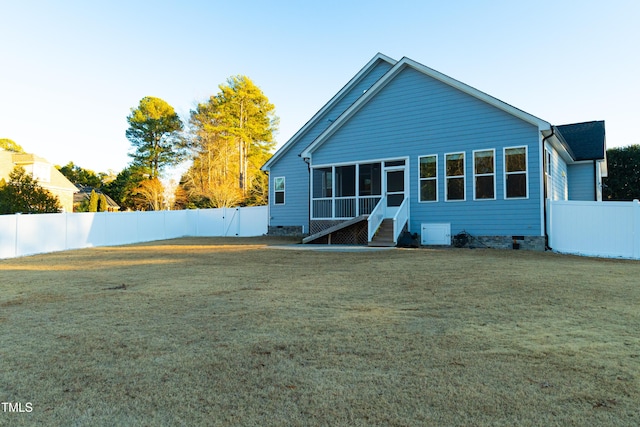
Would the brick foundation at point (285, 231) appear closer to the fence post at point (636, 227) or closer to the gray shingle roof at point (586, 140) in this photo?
the gray shingle roof at point (586, 140)

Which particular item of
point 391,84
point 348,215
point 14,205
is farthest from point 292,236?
point 14,205

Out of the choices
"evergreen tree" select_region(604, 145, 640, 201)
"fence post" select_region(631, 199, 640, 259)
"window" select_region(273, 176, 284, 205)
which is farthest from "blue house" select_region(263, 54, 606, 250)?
"evergreen tree" select_region(604, 145, 640, 201)

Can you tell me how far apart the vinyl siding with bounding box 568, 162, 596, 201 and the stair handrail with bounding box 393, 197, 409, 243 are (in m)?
8.91

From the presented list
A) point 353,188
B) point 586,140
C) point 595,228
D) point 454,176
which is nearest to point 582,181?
point 586,140

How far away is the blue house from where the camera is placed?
12.6m

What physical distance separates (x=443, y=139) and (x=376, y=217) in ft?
12.2

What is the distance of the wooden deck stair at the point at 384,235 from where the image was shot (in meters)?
13.4

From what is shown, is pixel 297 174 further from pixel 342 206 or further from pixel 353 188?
pixel 342 206

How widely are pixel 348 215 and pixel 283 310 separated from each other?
37.5 ft

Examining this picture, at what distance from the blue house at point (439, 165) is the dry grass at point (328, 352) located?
669 cm

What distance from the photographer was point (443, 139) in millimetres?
13930

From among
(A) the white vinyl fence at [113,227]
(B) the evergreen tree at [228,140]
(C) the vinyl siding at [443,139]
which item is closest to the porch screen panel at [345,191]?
(C) the vinyl siding at [443,139]

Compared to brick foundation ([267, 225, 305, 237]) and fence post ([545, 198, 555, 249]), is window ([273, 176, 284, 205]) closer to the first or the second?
brick foundation ([267, 225, 305, 237])

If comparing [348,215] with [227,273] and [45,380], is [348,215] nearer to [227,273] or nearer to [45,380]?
[227,273]
